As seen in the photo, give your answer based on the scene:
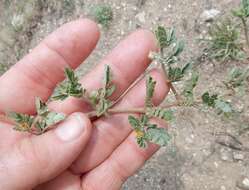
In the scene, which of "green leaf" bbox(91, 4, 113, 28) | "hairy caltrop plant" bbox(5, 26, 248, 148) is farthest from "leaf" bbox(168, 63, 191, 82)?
"green leaf" bbox(91, 4, 113, 28)

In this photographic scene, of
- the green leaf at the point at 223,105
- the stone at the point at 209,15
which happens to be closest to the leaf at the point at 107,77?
the green leaf at the point at 223,105

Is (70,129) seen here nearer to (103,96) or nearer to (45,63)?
(103,96)

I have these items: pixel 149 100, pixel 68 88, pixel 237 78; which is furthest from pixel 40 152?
pixel 237 78

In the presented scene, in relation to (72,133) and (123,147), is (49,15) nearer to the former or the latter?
(123,147)

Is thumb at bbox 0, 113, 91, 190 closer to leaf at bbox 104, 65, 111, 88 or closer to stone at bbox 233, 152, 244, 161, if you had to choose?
leaf at bbox 104, 65, 111, 88

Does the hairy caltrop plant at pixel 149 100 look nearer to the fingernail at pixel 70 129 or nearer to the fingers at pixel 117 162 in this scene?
the fingernail at pixel 70 129

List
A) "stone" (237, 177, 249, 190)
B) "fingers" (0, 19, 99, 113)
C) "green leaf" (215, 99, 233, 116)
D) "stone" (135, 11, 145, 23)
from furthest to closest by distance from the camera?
"stone" (135, 11, 145, 23)
"stone" (237, 177, 249, 190)
"fingers" (0, 19, 99, 113)
"green leaf" (215, 99, 233, 116)

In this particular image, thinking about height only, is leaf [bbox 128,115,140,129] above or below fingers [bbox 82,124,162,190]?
above
